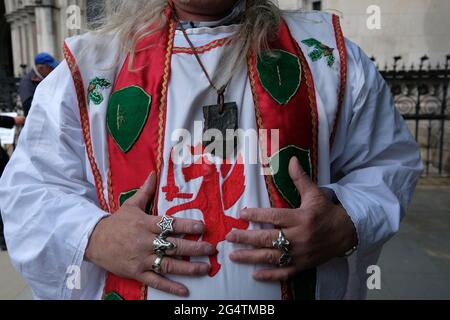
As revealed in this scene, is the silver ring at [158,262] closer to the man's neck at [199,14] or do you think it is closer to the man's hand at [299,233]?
the man's hand at [299,233]

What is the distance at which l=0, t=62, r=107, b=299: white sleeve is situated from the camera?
119cm

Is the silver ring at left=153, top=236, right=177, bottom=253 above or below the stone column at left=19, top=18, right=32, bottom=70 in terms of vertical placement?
below

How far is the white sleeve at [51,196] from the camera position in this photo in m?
1.19

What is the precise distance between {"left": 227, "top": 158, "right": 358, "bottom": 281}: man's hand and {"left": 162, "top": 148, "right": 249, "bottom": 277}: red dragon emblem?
0.04 meters

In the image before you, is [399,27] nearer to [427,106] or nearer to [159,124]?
[427,106]

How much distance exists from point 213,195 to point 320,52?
560 millimetres

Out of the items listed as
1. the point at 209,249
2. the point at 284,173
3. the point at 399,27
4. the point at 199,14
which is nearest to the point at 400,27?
the point at 399,27

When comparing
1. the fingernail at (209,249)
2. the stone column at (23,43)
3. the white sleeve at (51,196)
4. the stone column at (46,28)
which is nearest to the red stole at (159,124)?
the white sleeve at (51,196)

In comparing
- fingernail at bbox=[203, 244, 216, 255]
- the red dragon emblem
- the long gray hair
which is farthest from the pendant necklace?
fingernail at bbox=[203, 244, 216, 255]

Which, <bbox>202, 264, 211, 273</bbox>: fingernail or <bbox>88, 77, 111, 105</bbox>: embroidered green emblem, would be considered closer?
<bbox>202, 264, 211, 273</bbox>: fingernail

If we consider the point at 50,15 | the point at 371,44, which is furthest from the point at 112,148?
the point at 50,15

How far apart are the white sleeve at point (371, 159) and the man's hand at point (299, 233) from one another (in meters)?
0.08

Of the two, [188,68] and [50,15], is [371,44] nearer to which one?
[188,68]

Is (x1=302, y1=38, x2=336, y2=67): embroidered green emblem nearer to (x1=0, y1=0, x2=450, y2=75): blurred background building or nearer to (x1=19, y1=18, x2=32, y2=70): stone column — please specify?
(x1=0, y1=0, x2=450, y2=75): blurred background building
